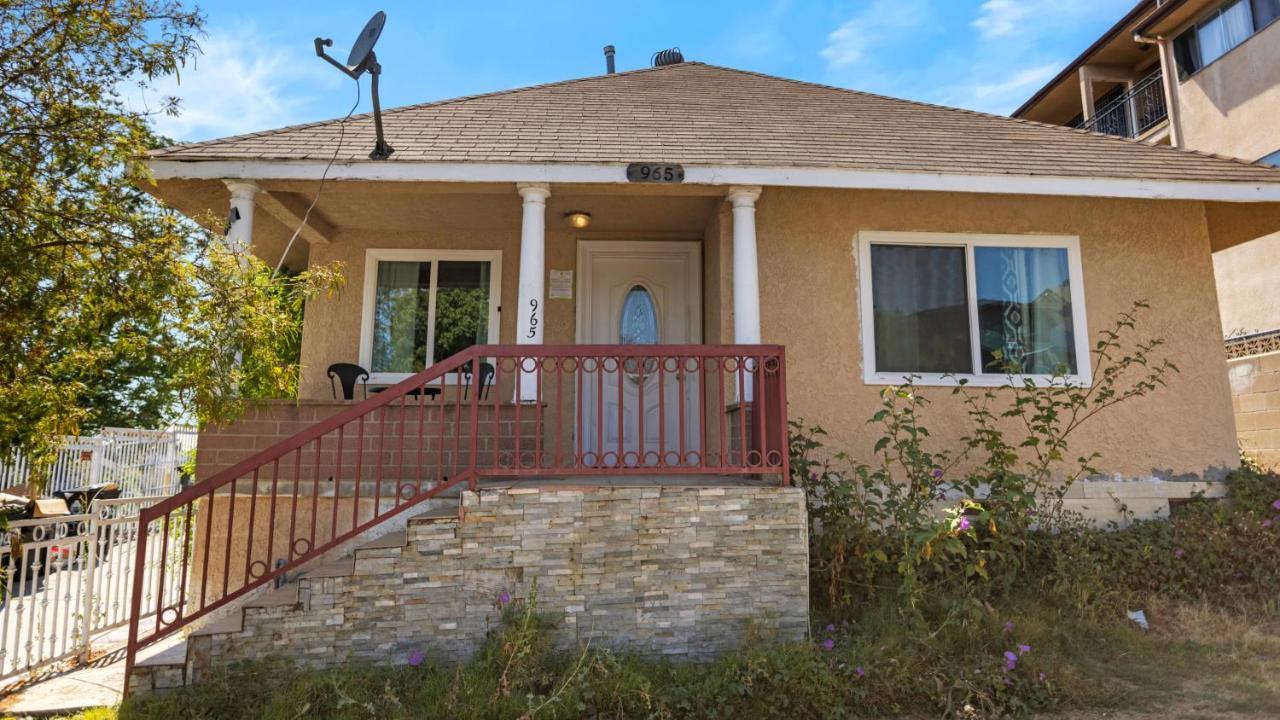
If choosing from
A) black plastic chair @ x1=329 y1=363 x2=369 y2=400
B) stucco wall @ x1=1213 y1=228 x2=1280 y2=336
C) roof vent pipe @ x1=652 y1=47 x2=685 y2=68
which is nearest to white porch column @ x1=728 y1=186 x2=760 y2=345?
black plastic chair @ x1=329 y1=363 x2=369 y2=400

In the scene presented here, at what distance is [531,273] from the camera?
5766 millimetres

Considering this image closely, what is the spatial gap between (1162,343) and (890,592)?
3761 millimetres

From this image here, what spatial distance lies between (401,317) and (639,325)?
2481mm

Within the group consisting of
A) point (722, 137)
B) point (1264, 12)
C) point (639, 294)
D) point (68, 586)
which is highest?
point (1264, 12)

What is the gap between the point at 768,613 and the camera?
4.47 meters

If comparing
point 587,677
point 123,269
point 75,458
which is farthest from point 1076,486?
point 75,458

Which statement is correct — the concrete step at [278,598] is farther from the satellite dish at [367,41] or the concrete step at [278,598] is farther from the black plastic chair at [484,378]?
the satellite dish at [367,41]

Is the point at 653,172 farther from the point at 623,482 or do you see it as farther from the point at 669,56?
the point at 669,56

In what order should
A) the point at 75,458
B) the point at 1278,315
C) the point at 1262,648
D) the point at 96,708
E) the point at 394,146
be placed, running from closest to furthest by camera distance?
the point at 96,708 → the point at 1262,648 → the point at 394,146 → the point at 75,458 → the point at 1278,315

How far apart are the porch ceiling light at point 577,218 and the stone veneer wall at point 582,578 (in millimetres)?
3356

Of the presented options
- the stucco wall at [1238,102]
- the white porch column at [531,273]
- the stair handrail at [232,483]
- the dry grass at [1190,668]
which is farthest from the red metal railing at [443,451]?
the stucco wall at [1238,102]

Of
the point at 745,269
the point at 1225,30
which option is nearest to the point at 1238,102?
the point at 1225,30

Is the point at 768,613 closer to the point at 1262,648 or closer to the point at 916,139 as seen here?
the point at 1262,648

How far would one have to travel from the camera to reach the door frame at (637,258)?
766 centimetres
